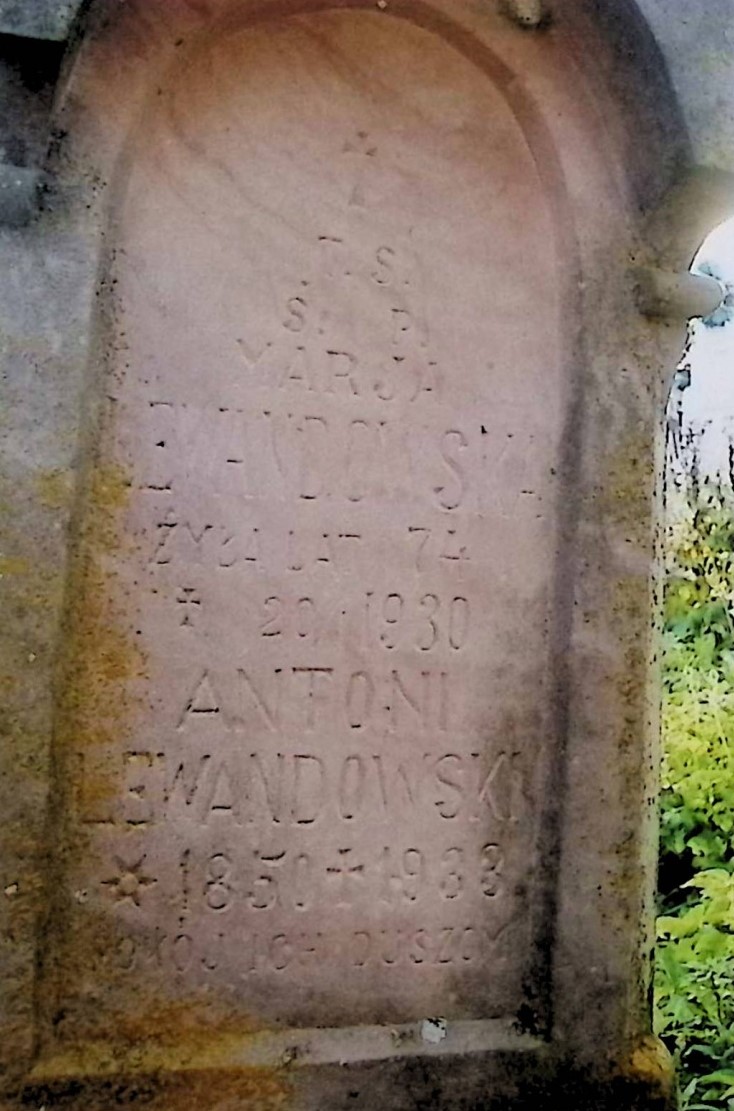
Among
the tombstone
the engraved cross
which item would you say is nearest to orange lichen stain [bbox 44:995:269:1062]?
the tombstone

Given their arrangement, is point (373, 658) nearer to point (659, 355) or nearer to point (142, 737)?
point (142, 737)

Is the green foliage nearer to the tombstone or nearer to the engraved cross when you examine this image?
the tombstone

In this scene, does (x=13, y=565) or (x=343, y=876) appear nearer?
(x=13, y=565)

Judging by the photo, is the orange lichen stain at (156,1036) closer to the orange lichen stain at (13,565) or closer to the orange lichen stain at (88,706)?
the orange lichen stain at (88,706)

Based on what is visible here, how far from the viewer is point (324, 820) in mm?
2133

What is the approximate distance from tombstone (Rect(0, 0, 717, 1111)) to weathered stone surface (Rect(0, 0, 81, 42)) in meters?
0.12

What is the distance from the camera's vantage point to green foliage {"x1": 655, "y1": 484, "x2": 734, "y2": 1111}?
3246 millimetres

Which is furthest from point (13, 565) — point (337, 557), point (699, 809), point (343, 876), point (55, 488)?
point (699, 809)

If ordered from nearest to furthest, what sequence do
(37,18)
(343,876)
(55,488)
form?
(37,18)
(55,488)
(343,876)

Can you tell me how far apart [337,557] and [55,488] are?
1.87 feet

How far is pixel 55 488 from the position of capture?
1.93 meters

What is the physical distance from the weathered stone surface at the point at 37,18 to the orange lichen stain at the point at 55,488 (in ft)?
2.44

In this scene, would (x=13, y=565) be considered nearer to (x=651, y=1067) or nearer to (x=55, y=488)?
(x=55, y=488)

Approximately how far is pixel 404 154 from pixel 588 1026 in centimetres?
185
